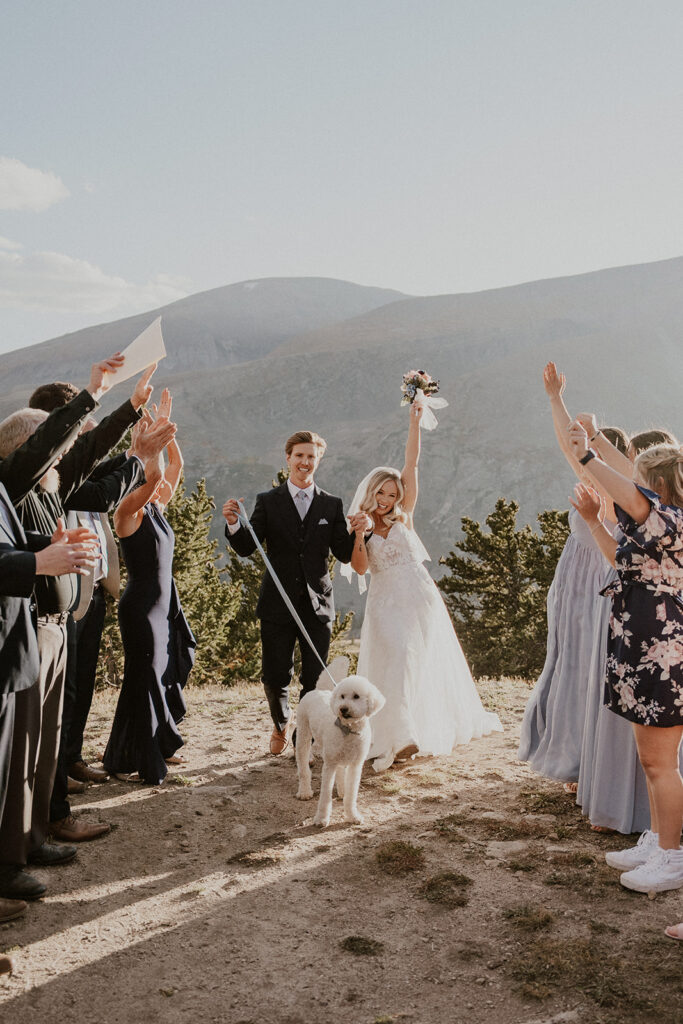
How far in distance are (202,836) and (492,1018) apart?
252cm

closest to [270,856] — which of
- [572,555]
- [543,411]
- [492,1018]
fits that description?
[492,1018]

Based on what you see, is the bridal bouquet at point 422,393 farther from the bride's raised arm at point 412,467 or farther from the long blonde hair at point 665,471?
the long blonde hair at point 665,471

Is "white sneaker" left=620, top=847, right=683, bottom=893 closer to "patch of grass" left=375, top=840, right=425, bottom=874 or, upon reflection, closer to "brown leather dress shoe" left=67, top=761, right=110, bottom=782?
"patch of grass" left=375, top=840, right=425, bottom=874

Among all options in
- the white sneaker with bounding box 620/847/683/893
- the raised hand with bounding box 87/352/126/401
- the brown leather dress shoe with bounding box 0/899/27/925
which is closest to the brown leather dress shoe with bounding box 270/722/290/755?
the brown leather dress shoe with bounding box 0/899/27/925

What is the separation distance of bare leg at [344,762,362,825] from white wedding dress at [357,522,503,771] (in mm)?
996

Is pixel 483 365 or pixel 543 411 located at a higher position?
pixel 483 365

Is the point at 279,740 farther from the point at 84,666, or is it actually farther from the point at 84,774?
the point at 84,666

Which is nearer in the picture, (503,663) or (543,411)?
(503,663)

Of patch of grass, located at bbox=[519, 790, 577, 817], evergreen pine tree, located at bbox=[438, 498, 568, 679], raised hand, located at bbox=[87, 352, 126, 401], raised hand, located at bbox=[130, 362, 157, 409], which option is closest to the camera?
raised hand, located at bbox=[87, 352, 126, 401]

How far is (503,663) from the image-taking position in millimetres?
30438

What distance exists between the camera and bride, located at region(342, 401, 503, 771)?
6.38 metres

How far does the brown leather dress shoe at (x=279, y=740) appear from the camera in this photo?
684cm

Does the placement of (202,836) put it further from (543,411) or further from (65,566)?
(543,411)

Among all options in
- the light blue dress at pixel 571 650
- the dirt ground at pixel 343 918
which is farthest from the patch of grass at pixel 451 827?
the light blue dress at pixel 571 650
